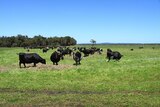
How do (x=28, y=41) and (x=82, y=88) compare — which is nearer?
(x=82, y=88)

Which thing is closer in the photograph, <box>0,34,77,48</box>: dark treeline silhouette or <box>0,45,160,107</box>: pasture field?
<box>0,45,160,107</box>: pasture field

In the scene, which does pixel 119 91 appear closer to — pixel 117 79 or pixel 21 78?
pixel 117 79

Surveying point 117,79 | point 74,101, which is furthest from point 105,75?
point 74,101

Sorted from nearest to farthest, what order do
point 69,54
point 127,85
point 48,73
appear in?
point 127,85 < point 48,73 < point 69,54

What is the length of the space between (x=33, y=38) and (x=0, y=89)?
169m

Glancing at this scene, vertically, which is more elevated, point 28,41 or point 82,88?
point 28,41

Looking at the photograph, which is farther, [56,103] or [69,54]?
[69,54]

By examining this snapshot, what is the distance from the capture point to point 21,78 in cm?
→ 2612

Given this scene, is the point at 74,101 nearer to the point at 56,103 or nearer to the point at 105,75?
the point at 56,103

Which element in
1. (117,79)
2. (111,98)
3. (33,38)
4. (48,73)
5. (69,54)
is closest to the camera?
(111,98)

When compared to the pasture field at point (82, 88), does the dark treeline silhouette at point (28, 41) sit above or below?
above

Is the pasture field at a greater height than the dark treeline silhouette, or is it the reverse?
the dark treeline silhouette

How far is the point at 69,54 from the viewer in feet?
215

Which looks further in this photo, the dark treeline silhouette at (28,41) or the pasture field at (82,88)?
the dark treeline silhouette at (28,41)
